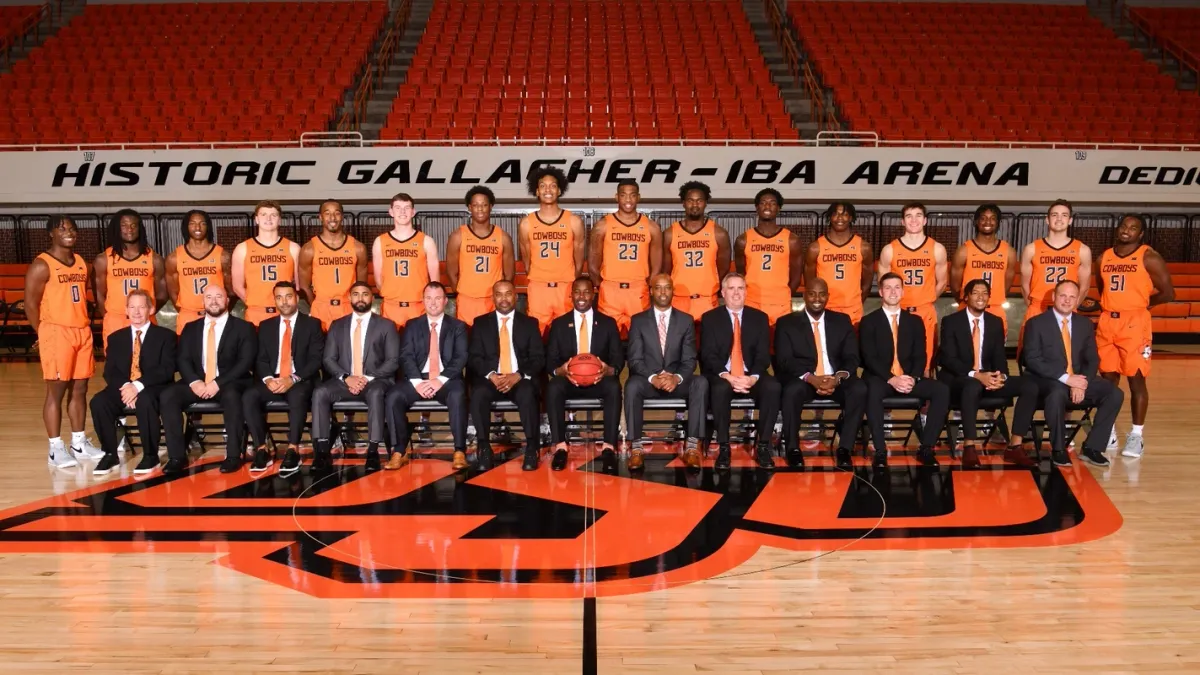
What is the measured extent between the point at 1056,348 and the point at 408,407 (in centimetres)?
397

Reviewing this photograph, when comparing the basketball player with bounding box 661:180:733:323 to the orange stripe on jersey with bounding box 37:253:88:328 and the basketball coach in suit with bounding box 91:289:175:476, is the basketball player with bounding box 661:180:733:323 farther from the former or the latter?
the orange stripe on jersey with bounding box 37:253:88:328

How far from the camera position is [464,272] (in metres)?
6.25

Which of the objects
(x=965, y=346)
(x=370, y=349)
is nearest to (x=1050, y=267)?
(x=965, y=346)

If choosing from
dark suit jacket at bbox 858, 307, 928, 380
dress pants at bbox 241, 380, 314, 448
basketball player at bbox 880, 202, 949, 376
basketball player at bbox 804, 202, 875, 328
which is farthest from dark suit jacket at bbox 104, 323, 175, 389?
basketball player at bbox 880, 202, 949, 376

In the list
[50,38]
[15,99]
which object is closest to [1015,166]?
[15,99]

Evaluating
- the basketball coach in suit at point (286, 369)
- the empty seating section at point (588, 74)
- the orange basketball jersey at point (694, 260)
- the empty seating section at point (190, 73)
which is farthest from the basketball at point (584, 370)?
the empty seating section at point (190, 73)

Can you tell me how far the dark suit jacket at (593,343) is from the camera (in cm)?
581

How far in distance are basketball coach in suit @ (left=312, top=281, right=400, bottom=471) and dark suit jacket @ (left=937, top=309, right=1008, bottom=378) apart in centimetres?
342

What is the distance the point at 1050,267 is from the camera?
20.2ft

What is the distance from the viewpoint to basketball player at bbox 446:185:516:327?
6.17 metres

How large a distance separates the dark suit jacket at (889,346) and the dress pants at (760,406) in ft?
2.20

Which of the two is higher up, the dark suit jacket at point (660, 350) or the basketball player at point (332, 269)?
the basketball player at point (332, 269)

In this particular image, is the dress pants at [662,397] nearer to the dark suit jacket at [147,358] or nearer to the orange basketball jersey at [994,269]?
the orange basketball jersey at [994,269]

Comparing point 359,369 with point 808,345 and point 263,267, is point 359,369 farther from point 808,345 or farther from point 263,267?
point 808,345
